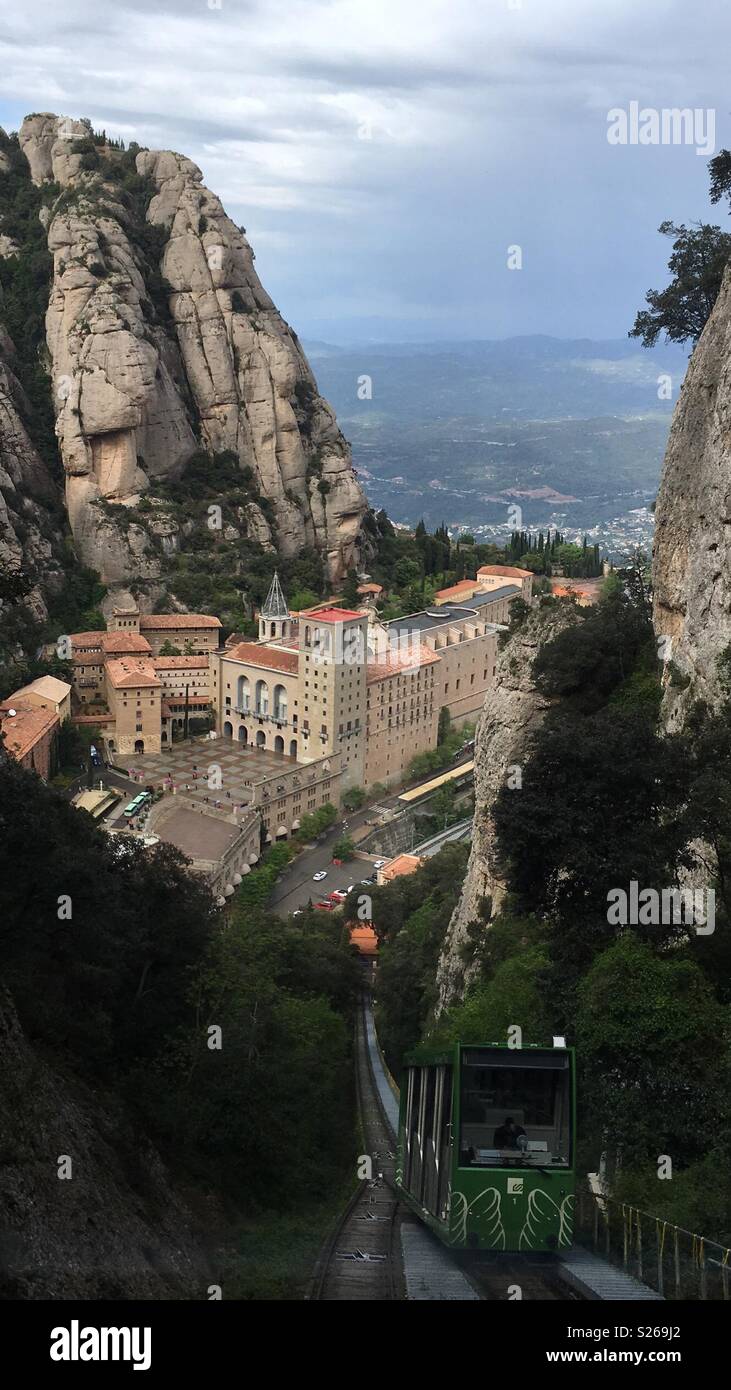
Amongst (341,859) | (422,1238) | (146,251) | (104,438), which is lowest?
(341,859)

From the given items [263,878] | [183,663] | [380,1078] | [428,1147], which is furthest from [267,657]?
[428,1147]

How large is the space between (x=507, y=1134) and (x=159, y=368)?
87.0 metres

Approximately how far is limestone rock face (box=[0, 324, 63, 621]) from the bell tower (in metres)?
13.2

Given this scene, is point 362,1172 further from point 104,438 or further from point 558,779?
point 104,438

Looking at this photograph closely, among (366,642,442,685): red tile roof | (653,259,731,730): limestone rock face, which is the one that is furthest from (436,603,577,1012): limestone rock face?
(366,642,442,685): red tile roof

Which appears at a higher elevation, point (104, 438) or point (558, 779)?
point (104, 438)

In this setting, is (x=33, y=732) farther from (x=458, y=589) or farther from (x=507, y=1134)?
(x=507, y=1134)

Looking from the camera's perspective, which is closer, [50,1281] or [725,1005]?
[50,1281]

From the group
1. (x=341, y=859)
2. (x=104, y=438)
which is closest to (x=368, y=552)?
(x=104, y=438)

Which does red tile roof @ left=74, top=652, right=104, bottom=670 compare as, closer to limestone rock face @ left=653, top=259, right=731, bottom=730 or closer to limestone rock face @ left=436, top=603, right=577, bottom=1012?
limestone rock face @ left=436, top=603, right=577, bottom=1012

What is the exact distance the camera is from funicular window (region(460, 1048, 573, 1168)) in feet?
40.3

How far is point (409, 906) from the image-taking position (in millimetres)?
47812

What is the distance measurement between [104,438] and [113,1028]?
73198 mm

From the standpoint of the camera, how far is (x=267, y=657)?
7388 centimetres
